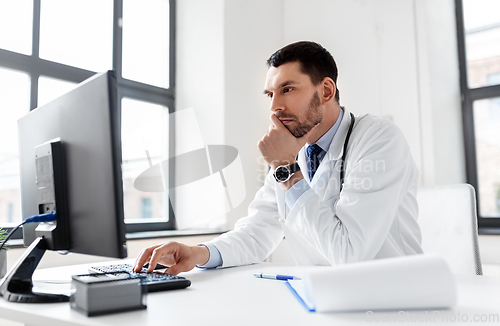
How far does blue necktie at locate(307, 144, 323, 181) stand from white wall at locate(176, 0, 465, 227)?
1.30m

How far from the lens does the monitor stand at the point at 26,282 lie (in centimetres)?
76

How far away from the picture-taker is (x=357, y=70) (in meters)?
2.90

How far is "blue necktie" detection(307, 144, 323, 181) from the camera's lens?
4.74ft

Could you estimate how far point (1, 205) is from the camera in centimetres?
196

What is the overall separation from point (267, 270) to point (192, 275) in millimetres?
213

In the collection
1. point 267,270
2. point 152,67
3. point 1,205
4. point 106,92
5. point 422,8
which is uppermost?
point 422,8

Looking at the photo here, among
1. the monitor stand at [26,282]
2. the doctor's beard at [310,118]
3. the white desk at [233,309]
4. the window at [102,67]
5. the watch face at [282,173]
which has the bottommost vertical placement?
the white desk at [233,309]

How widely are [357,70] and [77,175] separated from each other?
2442mm

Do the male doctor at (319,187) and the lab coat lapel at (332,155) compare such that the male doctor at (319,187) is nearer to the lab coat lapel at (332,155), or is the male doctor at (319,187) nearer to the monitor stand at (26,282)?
the lab coat lapel at (332,155)

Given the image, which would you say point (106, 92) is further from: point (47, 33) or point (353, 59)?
point (353, 59)

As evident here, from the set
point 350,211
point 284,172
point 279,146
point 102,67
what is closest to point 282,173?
point 284,172

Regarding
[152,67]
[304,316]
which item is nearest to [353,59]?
[152,67]

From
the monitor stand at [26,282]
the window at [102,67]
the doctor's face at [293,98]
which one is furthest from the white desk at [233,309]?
the window at [102,67]

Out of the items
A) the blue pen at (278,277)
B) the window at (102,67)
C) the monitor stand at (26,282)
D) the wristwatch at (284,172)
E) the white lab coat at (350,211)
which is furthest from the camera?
the window at (102,67)
